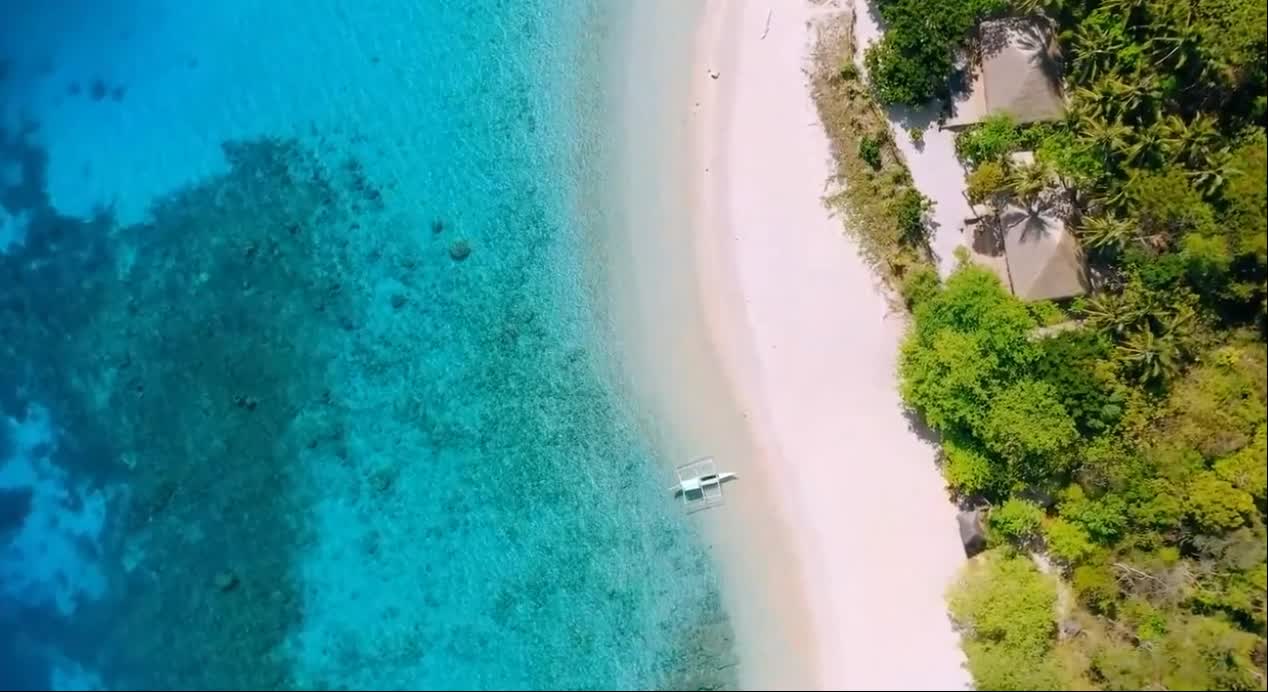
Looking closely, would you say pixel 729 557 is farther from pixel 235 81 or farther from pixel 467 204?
pixel 235 81

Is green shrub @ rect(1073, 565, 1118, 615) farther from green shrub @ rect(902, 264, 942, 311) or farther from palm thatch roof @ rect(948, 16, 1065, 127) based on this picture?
palm thatch roof @ rect(948, 16, 1065, 127)

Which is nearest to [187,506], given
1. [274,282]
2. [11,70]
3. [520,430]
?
[274,282]

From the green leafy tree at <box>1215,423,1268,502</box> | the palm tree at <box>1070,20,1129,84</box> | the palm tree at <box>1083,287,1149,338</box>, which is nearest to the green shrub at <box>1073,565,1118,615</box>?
the green leafy tree at <box>1215,423,1268,502</box>

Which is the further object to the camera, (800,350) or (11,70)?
(11,70)

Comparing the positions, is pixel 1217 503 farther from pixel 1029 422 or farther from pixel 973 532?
pixel 973 532

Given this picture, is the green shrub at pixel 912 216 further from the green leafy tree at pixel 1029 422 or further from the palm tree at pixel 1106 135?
the green leafy tree at pixel 1029 422

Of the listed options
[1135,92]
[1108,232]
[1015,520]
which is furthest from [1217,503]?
[1135,92]
